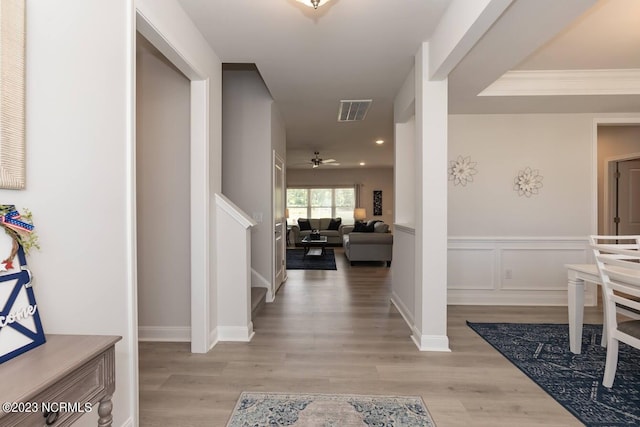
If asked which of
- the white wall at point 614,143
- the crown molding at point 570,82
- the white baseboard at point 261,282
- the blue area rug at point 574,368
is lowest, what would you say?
the blue area rug at point 574,368

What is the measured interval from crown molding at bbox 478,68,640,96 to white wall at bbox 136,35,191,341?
10.4 ft

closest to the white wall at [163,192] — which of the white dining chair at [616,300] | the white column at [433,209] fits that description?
the white column at [433,209]

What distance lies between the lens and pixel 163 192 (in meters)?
2.82

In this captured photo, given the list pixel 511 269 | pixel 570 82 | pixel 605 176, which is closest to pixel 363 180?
pixel 605 176

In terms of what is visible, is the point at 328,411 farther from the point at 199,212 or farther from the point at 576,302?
the point at 576,302

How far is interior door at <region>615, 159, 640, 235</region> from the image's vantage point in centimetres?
537

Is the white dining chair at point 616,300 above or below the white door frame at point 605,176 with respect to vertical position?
below

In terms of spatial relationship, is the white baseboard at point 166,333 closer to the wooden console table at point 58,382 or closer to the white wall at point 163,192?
the white wall at point 163,192

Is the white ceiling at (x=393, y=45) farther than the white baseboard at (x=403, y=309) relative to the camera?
No

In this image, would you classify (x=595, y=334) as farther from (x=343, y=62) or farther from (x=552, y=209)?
(x=343, y=62)

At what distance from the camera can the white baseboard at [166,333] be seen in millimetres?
2861

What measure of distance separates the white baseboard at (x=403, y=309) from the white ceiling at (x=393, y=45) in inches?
93.2

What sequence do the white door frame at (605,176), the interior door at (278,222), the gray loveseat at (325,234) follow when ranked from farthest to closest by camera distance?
the gray loveseat at (325,234) < the interior door at (278,222) < the white door frame at (605,176)

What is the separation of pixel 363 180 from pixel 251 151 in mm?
7317
